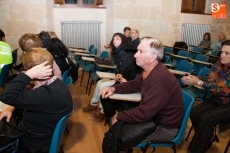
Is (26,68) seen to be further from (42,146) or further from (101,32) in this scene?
(101,32)

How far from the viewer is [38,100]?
1.31 metres

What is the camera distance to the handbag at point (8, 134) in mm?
1353

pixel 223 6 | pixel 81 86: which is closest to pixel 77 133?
pixel 81 86

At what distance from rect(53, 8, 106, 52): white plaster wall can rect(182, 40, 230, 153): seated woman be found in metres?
4.70

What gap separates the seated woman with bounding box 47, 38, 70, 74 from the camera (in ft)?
9.21

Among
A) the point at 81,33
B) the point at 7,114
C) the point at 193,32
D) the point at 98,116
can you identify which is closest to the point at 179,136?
the point at 7,114

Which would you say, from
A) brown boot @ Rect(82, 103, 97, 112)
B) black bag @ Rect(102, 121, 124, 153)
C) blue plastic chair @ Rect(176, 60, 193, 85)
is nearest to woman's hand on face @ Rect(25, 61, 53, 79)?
black bag @ Rect(102, 121, 124, 153)

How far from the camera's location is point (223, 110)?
7.03ft

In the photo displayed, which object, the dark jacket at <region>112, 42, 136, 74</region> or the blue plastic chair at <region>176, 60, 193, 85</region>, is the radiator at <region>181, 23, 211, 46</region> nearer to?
the blue plastic chair at <region>176, 60, 193, 85</region>

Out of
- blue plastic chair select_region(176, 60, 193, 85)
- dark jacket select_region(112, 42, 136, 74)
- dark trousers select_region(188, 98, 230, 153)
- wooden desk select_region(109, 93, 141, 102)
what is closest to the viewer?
wooden desk select_region(109, 93, 141, 102)

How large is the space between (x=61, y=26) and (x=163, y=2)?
3096mm

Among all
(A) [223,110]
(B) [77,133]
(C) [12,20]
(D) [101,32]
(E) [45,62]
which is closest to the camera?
(E) [45,62]

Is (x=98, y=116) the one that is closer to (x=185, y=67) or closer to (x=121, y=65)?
(x=121, y=65)

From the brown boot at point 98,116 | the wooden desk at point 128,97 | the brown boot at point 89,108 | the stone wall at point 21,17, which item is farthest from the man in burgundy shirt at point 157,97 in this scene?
the stone wall at point 21,17
